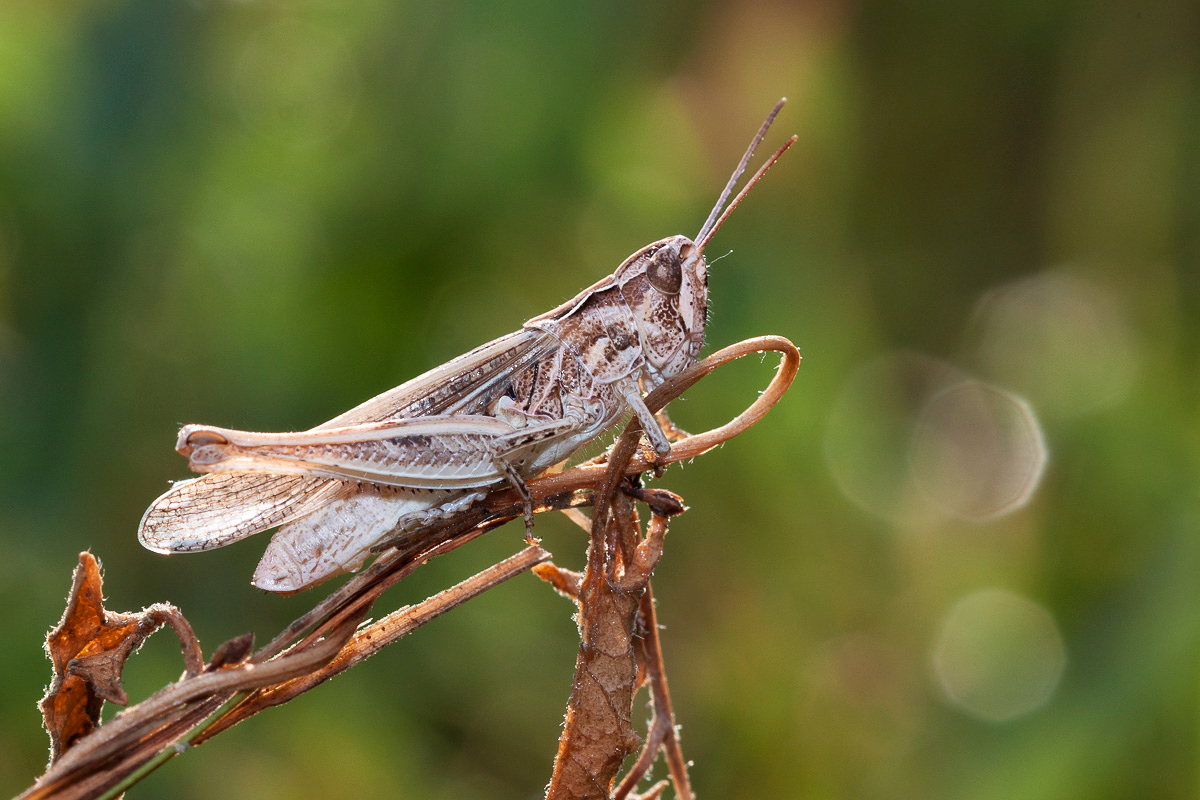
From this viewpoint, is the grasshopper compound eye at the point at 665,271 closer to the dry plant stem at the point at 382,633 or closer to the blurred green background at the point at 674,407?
the dry plant stem at the point at 382,633

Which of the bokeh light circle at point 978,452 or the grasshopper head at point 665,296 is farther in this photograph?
the bokeh light circle at point 978,452

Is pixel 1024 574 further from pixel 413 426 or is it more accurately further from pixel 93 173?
pixel 93 173

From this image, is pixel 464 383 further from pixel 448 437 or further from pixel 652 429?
pixel 652 429

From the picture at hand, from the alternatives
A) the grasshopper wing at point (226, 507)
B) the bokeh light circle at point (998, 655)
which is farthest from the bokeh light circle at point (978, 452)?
the grasshopper wing at point (226, 507)

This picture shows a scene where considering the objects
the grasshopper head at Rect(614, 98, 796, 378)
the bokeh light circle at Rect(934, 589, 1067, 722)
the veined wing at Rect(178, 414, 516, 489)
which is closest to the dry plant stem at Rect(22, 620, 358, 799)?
the veined wing at Rect(178, 414, 516, 489)

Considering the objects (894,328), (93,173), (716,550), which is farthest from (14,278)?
(894,328)

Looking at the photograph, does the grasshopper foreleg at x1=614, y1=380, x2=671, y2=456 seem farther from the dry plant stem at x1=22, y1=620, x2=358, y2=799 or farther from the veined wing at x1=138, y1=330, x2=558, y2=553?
the veined wing at x1=138, y1=330, x2=558, y2=553

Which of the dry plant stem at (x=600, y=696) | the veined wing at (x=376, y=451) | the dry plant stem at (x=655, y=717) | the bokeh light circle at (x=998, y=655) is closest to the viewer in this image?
the dry plant stem at (x=600, y=696)
